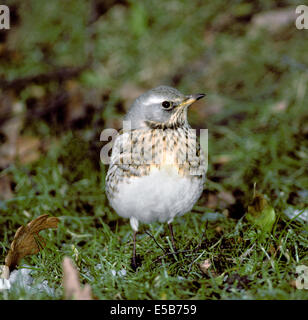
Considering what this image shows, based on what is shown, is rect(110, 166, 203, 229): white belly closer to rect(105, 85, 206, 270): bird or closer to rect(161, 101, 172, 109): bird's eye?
rect(105, 85, 206, 270): bird

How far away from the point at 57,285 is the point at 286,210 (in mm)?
2006

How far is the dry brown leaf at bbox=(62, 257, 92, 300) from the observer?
8.97ft

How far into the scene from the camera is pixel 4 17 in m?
6.71

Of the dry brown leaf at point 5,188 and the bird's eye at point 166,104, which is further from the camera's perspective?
the dry brown leaf at point 5,188

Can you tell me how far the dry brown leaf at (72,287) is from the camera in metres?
2.73

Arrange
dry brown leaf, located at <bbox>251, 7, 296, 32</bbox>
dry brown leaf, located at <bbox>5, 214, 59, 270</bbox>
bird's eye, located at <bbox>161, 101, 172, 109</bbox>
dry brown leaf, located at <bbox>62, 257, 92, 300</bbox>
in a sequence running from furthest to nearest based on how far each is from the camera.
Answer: dry brown leaf, located at <bbox>251, 7, 296, 32</bbox> → bird's eye, located at <bbox>161, 101, 172, 109</bbox> → dry brown leaf, located at <bbox>5, 214, 59, 270</bbox> → dry brown leaf, located at <bbox>62, 257, 92, 300</bbox>

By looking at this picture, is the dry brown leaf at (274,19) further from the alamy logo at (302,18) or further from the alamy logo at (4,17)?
the alamy logo at (4,17)

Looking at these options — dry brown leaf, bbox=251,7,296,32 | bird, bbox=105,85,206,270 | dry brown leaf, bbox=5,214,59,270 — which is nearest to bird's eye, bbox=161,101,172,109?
bird, bbox=105,85,206,270

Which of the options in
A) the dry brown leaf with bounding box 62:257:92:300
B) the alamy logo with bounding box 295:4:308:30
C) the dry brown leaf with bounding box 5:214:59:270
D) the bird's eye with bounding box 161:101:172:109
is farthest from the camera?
the alamy logo with bounding box 295:4:308:30

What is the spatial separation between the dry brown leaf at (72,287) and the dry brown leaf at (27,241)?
63cm

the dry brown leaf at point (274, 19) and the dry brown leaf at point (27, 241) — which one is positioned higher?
the dry brown leaf at point (274, 19)

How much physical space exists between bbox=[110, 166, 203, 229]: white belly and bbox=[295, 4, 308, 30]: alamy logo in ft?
13.5

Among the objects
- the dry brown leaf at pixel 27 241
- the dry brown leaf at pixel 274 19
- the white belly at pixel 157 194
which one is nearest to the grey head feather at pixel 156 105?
the white belly at pixel 157 194
